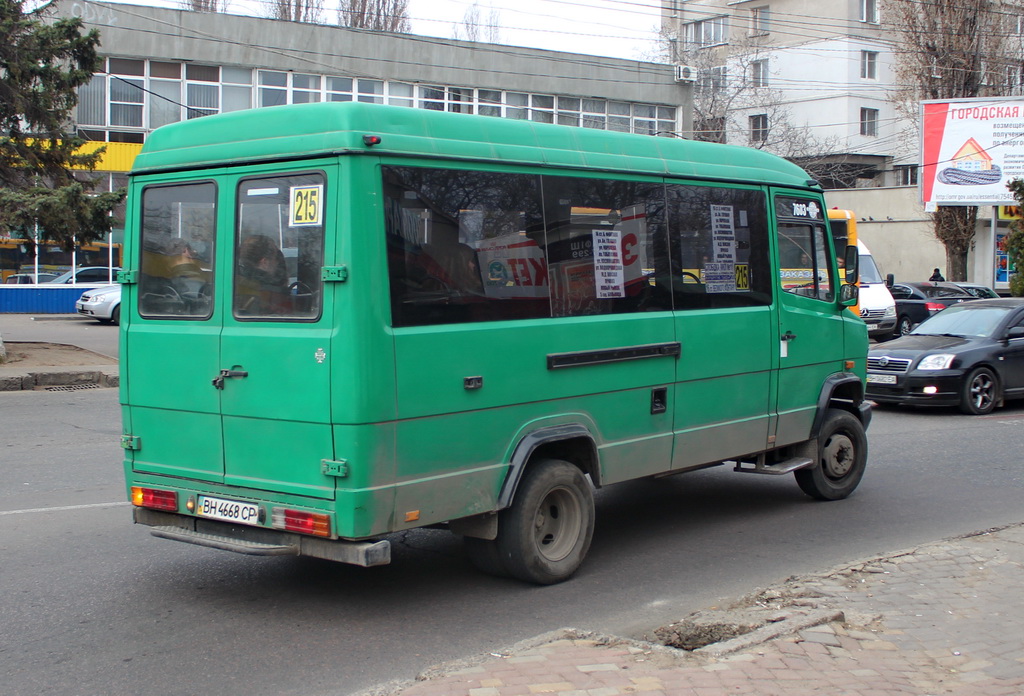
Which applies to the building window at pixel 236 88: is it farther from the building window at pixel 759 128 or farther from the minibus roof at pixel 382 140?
the minibus roof at pixel 382 140

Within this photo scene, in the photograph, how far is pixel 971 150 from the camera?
33562mm

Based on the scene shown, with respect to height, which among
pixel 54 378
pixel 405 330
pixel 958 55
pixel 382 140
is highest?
pixel 958 55

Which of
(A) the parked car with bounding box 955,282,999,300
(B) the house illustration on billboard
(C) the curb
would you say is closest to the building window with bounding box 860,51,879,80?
(B) the house illustration on billboard

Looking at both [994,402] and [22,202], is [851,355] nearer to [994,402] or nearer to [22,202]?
[994,402]

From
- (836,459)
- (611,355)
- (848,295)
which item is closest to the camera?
(611,355)

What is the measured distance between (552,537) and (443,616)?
100 centimetres

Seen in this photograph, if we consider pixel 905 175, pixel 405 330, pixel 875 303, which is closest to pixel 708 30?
pixel 905 175

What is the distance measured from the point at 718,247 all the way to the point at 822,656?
136 inches

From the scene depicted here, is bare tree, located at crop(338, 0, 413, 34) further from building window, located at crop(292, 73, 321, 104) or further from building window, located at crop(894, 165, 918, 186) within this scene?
building window, located at crop(894, 165, 918, 186)

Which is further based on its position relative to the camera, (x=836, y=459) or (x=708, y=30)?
(x=708, y=30)

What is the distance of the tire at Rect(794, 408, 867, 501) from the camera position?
28.0 ft

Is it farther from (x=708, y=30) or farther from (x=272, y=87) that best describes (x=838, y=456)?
(x=708, y=30)

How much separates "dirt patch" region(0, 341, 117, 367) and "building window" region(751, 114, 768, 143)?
4015cm

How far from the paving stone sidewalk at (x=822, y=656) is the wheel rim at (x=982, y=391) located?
879cm
